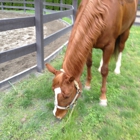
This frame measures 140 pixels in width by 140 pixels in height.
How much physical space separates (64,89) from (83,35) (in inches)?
25.4

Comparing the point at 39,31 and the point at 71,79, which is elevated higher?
the point at 39,31

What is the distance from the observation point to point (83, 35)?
6.16 ft

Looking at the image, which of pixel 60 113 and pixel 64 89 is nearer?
pixel 64 89

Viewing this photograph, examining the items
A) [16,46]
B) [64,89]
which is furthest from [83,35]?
[16,46]

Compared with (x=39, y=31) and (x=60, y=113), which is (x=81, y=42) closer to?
(x=60, y=113)

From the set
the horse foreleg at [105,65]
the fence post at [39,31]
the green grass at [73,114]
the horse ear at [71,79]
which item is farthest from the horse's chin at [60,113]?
the fence post at [39,31]

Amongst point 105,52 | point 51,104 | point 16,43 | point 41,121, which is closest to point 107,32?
point 105,52

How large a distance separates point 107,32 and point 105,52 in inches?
12.1

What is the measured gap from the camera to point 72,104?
2.01 meters

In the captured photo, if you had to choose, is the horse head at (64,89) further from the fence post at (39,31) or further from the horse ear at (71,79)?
the fence post at (39,31)

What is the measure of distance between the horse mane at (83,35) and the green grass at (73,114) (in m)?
0.76

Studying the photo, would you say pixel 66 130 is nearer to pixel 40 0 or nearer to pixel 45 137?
pixel 45 137

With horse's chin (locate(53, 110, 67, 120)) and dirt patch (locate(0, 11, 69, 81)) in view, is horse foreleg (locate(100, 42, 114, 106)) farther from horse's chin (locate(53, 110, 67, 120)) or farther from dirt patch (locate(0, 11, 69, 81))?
dirt patch (locate(0, 11, 69, 81))

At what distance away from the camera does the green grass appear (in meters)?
2.05
